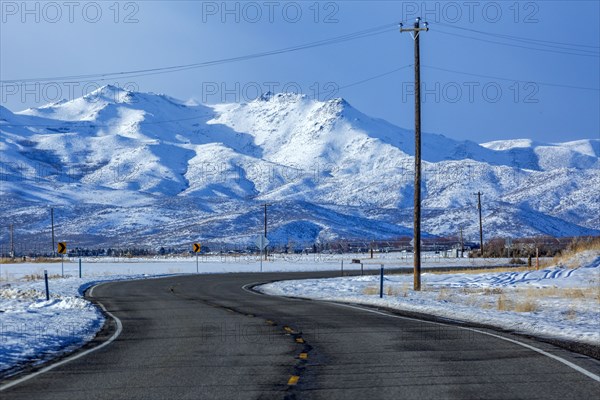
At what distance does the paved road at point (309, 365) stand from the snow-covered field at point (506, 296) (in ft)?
8.26

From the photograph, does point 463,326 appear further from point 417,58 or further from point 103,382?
point 417,58

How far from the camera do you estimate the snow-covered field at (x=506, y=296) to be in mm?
20698

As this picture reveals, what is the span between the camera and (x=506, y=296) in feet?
A: 105

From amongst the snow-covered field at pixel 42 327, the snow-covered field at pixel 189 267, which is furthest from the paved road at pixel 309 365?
the snow-covered field at pixel 189 267

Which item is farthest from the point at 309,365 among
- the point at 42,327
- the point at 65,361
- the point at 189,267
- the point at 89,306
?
the point at 189,267

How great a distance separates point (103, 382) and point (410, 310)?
14.7 m

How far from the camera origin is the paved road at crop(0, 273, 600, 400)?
10719 millimetres

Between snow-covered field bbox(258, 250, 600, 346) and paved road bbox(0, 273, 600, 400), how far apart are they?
2.52m

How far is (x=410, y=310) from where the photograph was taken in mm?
25250

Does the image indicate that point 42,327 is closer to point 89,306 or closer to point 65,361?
point 65,361

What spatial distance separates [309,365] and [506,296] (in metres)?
20.4

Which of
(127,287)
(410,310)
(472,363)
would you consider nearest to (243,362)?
(472,363)

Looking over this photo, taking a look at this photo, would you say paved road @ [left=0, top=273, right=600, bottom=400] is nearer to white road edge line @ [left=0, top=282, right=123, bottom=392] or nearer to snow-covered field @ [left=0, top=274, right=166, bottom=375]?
white road edge line @ [left=0, top=282, right=123, bottom=392]

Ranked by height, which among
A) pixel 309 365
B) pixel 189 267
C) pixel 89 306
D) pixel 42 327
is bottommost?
pixel 189 267
